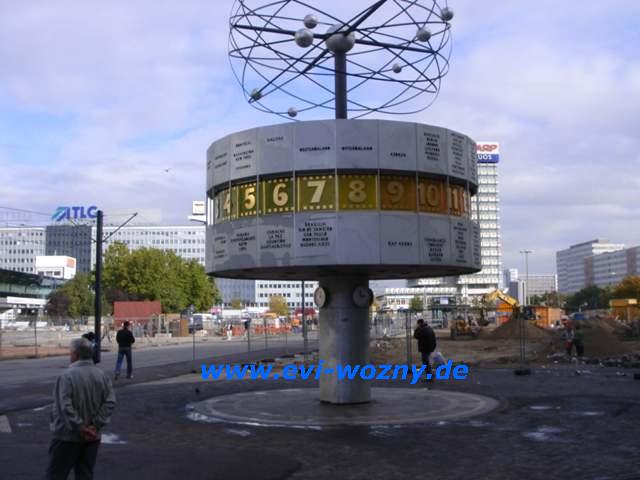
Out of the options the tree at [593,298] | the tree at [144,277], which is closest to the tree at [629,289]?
the tree at [593,298]

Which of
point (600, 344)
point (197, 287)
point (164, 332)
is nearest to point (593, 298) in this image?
point (197, 287)

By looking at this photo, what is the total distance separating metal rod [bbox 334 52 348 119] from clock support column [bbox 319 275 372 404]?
374 centimetres

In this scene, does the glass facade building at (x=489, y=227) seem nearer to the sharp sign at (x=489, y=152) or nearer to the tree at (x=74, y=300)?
the sharp sign at (x=489, y=152)

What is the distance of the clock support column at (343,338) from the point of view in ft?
51.5

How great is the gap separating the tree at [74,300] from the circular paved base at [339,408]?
8951 cm

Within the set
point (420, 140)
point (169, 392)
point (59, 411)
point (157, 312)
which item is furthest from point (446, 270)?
point (157, 312)

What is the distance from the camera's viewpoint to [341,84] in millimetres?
16250

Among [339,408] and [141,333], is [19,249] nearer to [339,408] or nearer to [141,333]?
[141,333]

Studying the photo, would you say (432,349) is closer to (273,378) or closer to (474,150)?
(273,378)

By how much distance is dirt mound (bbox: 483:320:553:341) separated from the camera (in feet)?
164

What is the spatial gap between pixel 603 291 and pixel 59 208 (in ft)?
408

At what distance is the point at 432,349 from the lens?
2219cm

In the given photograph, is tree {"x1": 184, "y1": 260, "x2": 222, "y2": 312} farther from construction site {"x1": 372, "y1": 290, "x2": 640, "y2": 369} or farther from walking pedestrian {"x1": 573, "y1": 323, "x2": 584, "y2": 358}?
walking pedestrian {"x1": 573, "y1": 323, "x2": 584, "y2": 358}

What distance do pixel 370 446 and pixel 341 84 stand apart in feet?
27.8
